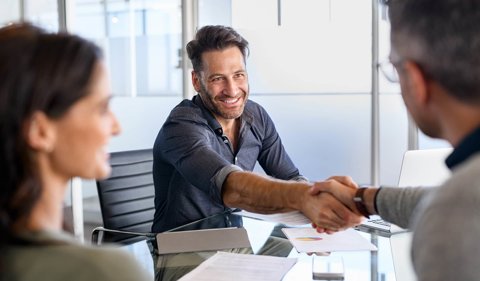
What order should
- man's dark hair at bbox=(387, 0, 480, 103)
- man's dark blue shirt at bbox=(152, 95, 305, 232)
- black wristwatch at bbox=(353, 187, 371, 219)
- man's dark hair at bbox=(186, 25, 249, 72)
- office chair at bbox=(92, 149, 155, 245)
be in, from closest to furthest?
man's dark hair at bbox=(387, 0, 480, 103), black wristwatch at bbox=(353, 187, 371, 219), man's dark blue shirt at bbox=(152, 95, 305, 232), office chair at bbox=(92, 149, 155, 245), man's dark hair at bbox=(186, 25, 249, 72)

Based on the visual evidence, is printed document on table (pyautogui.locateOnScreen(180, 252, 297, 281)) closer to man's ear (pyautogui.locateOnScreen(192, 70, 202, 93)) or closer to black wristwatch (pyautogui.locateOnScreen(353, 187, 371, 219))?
black wristwatch (pyautogui.locateOnScreen(353, 187, 371, 219))

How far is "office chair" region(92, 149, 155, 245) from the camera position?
240 cm

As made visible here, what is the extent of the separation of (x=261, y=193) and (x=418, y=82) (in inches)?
43.3

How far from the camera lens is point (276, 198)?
79.1 inches

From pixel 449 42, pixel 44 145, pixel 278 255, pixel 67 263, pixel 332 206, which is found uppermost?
pixel 449 42

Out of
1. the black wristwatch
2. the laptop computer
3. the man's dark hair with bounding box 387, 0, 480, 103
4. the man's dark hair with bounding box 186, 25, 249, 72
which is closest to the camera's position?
the man's dark hair with bounding box 387, 0, 480, 103

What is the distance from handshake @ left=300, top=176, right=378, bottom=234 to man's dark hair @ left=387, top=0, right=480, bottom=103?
2.86 feet

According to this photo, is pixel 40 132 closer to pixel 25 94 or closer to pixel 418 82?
pixel 25 94

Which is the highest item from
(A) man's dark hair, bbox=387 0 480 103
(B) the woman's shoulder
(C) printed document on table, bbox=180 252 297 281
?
(A) man's dark hair, bbox=387 0 480 103

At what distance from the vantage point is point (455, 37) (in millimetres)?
928

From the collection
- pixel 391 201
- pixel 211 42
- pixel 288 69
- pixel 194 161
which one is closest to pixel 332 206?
pixel 391 201

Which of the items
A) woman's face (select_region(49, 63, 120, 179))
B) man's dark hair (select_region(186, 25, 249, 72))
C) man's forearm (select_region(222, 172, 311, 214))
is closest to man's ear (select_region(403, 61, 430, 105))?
woman's face (select_region(49, 63, 120, 179))

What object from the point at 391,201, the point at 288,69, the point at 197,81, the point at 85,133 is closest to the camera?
the point at 85,133

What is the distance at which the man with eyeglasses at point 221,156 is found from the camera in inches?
79.4
